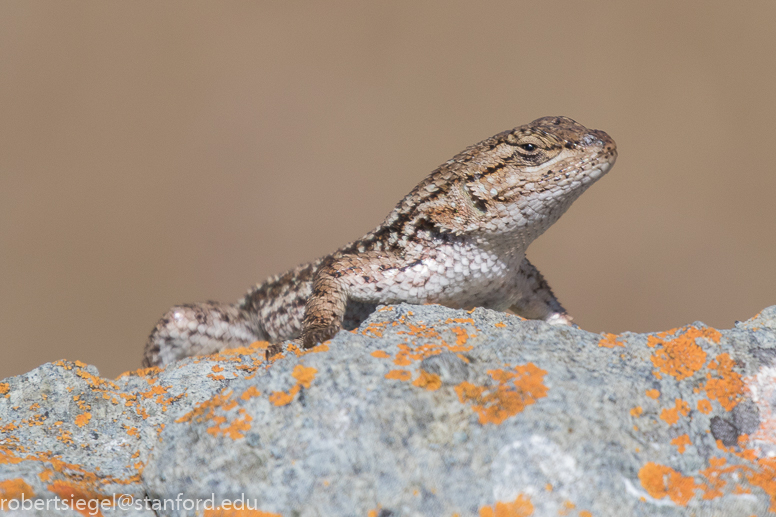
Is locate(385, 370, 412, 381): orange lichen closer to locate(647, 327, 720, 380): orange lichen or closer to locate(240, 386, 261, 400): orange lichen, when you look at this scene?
locate(240, 386, 261, 400): orange lichen

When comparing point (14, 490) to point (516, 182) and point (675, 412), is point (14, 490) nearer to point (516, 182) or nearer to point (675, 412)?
point (675, 412)

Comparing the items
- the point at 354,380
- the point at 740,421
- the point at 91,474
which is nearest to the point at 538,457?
the point at 354,380

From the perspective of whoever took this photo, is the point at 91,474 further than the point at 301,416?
Yes

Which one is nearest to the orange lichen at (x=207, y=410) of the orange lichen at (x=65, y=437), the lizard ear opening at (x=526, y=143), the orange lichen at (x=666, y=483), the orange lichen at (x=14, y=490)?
the orange lichen at (x=14, y=490)

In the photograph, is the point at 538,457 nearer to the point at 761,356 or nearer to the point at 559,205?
the point at 761,356

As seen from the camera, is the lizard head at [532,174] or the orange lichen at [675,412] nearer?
the orange lichen at [675,412]

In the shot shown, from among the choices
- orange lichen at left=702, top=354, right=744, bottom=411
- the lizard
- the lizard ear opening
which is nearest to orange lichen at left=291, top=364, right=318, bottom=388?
the lizard

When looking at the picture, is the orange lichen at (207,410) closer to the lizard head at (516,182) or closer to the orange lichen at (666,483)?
the orange lichen at (666,483)

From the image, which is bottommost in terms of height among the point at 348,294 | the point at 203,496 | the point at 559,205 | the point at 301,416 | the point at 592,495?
the point at 592,495
